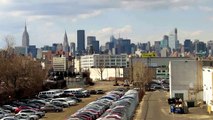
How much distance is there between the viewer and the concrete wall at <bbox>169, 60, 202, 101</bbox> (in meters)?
48.5

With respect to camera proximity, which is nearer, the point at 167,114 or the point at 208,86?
the point at 167,114

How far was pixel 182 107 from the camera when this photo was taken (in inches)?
1501

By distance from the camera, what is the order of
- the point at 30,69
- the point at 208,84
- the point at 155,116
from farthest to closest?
the point at 30,69
the point at 208,84
the point at 155,116

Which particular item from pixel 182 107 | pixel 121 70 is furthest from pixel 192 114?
pixel 121 70

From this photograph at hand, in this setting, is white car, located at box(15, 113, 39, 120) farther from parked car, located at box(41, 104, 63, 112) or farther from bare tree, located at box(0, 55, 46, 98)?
bare tree, located at box(0, 55, 46, 98)

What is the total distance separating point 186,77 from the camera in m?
49.0

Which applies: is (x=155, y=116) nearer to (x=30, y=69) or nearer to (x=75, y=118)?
(x=75, y=118)

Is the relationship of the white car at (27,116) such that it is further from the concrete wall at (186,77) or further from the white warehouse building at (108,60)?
the white warehouse building at (108,60)

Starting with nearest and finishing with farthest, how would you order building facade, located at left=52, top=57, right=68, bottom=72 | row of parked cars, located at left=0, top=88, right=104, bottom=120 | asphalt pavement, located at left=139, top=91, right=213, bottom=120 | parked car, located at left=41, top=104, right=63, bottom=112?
row of parked cars, located at left=0, top=88, right=104, bottom=120 → asphalt pavement, located at left=139, top=91, right=213, bottom=120 → parked car, located at left=41, top=104, right=63, bottom=112 → building facade, located at left=52, top=57, right=68, bottom=72

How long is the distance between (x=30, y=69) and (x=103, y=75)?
6726 centimetres

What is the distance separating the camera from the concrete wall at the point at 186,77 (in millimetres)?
48500

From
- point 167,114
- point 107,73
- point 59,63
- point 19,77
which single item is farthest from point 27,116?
point 59,63

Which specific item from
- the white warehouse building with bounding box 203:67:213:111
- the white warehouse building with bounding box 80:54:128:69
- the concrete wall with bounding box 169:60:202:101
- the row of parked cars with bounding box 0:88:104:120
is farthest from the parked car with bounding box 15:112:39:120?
the white warehouse building with bounding box 80:54:128:69

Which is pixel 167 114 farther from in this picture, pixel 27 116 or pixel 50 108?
pixel 27 116
